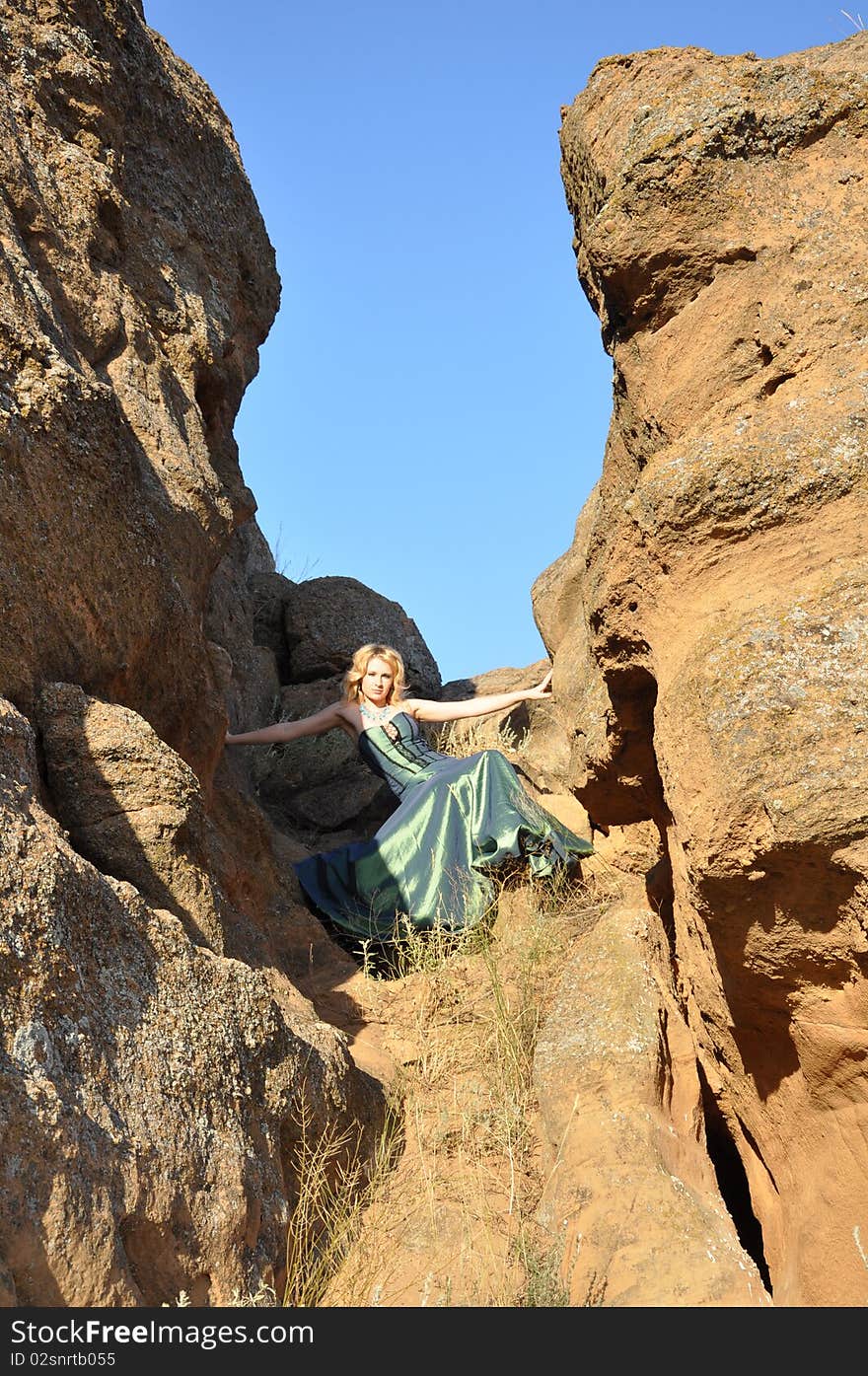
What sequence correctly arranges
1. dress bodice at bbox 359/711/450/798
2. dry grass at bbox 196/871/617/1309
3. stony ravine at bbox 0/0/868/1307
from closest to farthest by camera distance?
1. stony ravine at bbox 0/0/868/1307
2. dry grass at bbox 196/871/617/1309
3. dress bodice at bbox 359/711/450/798

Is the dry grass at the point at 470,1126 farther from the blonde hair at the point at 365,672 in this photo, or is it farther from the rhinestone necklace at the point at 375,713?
the blonde hair at the point at 365,672

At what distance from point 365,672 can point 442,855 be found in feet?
4.78

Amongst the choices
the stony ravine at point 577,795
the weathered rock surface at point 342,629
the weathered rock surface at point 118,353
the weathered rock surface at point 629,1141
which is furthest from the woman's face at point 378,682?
the weathered rock surface at point 629,1141

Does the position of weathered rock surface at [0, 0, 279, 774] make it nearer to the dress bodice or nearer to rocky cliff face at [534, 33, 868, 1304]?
rocky cliff face at [534, 33, 868, 1304]

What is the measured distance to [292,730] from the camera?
662cm

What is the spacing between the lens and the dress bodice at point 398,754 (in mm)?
6703

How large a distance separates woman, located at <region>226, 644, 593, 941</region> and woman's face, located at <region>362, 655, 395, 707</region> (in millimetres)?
291

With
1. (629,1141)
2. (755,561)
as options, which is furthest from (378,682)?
(755,561)

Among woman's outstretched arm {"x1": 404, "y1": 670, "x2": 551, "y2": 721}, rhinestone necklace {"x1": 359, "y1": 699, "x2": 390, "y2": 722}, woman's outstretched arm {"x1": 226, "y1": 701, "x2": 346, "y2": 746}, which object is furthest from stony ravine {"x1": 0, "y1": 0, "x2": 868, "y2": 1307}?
rhinestone necklace {"x1": 359, "y1": 699, "x2": 390, "y2": 722}

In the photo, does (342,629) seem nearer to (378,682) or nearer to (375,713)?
(378,682)

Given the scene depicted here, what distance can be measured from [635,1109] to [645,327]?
2388 mm

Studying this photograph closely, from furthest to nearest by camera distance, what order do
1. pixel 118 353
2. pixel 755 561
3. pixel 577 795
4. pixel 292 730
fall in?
1. pixel 292 730
2. pixel 118 353
3. pixel 577 795
4. pixel 755 561

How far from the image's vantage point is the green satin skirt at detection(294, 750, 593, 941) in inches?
231
